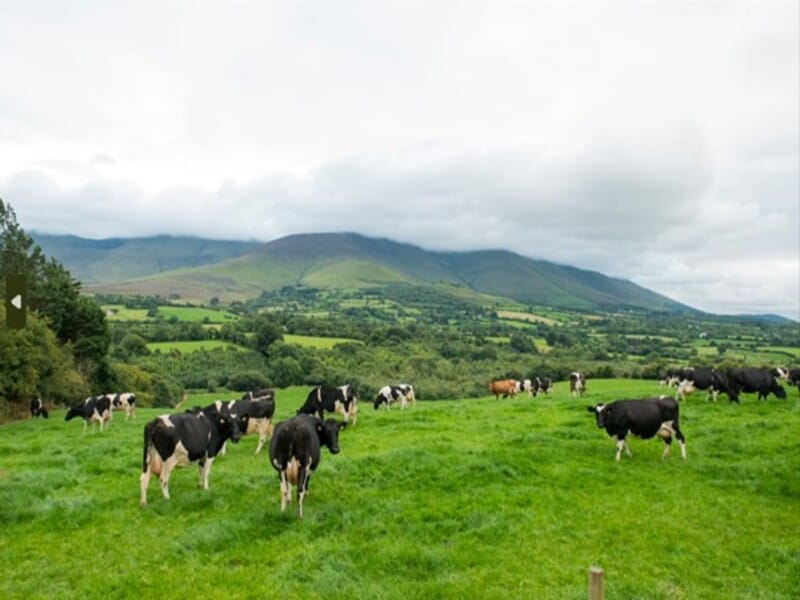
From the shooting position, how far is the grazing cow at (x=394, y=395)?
33531 millimetres

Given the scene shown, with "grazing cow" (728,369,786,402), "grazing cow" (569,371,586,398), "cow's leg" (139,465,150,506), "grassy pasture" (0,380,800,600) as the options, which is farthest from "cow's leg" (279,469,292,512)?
"grazing cow" (569,371,586,398)

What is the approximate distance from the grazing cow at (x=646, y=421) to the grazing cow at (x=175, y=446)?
11.8m

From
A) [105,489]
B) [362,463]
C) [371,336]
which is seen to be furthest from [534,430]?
[371,336]

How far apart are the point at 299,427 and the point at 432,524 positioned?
3.67 meters

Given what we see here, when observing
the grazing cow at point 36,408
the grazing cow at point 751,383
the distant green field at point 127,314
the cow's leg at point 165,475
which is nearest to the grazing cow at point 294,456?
the cow's leg at point 165,475

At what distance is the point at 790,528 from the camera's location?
11055 mm

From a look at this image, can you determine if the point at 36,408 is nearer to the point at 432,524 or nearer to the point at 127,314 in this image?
the point at 432,524

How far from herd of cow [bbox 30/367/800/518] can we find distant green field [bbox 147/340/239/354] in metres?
68.0

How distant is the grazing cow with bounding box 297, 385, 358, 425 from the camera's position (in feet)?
80.3

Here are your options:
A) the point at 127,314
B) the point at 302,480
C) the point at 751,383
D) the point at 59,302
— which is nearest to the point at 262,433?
the point at 302,480

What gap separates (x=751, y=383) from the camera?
83.6 ft

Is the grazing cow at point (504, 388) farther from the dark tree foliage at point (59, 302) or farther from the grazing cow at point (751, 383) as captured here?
the dark tree foliage at point (59, 302)

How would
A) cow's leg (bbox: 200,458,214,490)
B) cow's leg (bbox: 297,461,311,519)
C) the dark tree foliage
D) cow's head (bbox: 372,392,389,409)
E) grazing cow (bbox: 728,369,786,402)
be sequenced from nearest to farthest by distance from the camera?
cow's leg (bbox: 297,461,311,519)
cow's leg (bbox: 200,458,214,490)
grazing cow (bbox: 728,369,786,402)
cow's head (bbox: 372,392,389,409)
the dark tree foliage

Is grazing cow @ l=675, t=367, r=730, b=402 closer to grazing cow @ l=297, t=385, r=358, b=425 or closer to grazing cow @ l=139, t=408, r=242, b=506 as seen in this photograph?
grazing cow @ l=297, t=385, r=358, b=425
